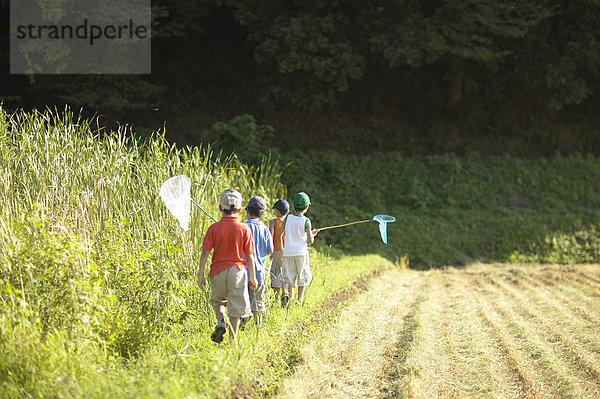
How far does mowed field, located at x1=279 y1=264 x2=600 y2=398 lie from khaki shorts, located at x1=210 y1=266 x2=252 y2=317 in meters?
0.71

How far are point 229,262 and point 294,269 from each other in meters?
1.81

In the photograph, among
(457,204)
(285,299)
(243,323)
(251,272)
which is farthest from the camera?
(457,204)

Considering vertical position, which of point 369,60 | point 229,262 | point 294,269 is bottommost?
point 294,269

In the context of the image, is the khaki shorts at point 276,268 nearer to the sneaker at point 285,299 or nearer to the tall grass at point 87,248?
the sneaker at point 285,299

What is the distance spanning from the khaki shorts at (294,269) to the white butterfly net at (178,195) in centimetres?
152

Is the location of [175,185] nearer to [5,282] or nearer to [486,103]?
[5,282]

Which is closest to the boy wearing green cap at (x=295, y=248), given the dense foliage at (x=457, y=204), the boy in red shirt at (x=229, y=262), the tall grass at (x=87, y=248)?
the tall grass at (x=87, y=248)

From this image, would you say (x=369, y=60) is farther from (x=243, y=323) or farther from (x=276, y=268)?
(x=243, y=323)

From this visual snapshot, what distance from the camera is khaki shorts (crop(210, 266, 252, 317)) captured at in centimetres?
484

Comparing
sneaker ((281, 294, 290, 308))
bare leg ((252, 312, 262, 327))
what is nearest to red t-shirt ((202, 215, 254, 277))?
bare leg ((252, 312, 262, 327))

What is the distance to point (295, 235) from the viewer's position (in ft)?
21.4

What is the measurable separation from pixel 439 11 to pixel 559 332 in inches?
557

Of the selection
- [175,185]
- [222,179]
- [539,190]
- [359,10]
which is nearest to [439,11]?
[359,10]

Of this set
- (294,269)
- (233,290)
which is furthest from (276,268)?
(233,290)
